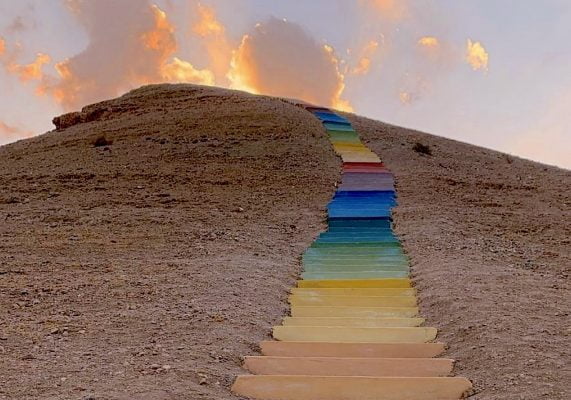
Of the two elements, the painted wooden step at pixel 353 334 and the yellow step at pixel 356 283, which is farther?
the yellow step at pixel 356 283

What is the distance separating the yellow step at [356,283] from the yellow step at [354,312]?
0.81m

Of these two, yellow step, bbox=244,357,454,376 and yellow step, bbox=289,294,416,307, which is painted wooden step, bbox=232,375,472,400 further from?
yellow step, bbox=289,294,416,307

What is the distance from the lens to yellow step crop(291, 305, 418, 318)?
6.15 m

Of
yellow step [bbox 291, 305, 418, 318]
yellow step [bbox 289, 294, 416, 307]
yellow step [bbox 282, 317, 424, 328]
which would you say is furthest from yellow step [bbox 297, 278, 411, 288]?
yellow step [bbox 282, 317, 424, 328]

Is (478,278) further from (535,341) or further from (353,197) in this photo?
(353,197)

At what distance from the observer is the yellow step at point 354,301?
652cm

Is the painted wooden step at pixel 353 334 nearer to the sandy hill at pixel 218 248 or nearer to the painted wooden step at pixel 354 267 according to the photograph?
the sandy hill at pixel 218 248

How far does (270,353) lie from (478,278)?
9.74 ft

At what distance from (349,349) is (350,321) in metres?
0.91

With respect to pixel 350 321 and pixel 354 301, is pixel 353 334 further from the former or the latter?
pixel 354 301

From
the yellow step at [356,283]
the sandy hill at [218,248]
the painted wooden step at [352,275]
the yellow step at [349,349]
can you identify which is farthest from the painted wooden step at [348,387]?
the painted wooden step at [352,275]

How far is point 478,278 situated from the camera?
6.92 m

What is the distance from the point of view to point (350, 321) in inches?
230

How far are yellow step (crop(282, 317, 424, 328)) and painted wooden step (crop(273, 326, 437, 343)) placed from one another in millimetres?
281
